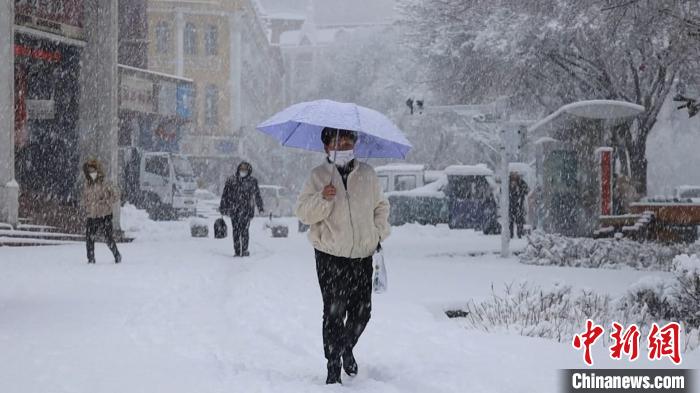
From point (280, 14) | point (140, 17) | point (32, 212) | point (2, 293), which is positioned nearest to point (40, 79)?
point (32, 212)

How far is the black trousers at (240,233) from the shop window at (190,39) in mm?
35895

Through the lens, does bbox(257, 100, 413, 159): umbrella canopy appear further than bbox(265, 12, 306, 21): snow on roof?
No

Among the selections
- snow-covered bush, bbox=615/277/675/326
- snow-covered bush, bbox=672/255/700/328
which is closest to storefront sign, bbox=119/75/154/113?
snow-covered bush, bbox=615/277/675/326

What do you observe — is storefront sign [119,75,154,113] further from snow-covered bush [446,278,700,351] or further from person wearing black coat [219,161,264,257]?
snow-covered bush [446,278,700,351]

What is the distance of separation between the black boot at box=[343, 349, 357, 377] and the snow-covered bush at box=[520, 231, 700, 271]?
10.2 m

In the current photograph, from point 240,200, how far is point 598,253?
681 cm

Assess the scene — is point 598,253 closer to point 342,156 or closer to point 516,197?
point 516,197

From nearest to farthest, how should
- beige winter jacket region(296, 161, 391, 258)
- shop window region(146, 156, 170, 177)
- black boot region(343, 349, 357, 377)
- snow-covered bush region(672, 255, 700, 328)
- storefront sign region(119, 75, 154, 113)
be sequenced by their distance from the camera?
beige winter jacket region(296, 161, 391, 258), black boot region(343, 349, 357, 377), snow-covered bush region(672, 255, 700, 328), shop window region(146, 156, 170, 177), storefront sign region(119, 75, 154, 113)

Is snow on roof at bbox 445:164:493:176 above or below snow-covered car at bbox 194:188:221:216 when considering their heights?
above

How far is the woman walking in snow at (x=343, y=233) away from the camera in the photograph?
5895 millimetres

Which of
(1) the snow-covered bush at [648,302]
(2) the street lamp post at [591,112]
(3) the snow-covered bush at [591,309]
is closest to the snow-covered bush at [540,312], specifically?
(3) the snow-covered bush at [591,309]

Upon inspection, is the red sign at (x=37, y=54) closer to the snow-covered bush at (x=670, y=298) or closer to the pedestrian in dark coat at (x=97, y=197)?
the pedestrian in dark coat at (x=97, y=197)

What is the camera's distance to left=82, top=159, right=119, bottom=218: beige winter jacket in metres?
13.9

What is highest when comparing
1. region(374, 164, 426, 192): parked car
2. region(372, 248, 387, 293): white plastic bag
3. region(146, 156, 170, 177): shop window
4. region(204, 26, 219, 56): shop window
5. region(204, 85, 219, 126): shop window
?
region(204, 26, 219, 56): shop window
